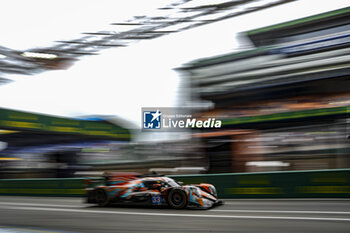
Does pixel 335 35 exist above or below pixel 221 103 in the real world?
above

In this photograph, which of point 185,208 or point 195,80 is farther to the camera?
point 195,80

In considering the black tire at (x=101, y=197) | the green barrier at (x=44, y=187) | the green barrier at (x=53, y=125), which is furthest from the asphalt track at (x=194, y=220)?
the green barrier at (x=53, y=125)

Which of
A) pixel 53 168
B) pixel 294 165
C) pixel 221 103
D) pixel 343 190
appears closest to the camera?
pixel 343 190

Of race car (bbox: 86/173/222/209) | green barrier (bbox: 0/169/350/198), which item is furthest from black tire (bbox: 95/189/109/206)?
green barrier (bbox: 0/169/350/198)

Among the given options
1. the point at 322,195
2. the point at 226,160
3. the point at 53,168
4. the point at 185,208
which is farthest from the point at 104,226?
the point at 53,168

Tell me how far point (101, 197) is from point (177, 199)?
8.04 ft

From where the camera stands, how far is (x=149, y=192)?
8805mm

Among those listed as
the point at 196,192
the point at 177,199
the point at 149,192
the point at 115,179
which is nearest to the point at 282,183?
the point at 196,192

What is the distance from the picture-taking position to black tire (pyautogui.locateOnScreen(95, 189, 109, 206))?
9680 millimetres

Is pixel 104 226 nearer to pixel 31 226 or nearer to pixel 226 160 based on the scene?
pixel 31 226

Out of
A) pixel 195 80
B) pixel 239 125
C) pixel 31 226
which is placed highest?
pixel 195 80

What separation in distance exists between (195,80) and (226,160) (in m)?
11.3

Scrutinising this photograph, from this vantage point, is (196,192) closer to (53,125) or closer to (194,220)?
(194,220)

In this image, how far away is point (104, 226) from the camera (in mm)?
6457
